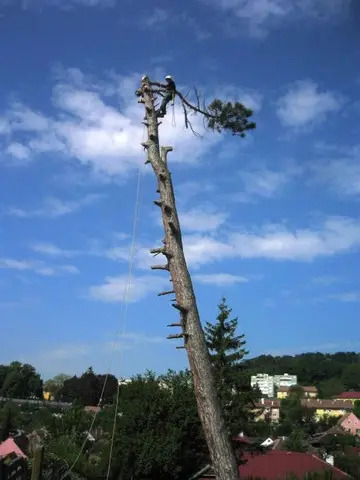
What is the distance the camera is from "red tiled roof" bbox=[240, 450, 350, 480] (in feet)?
114

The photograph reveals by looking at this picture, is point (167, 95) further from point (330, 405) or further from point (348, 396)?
point (348, 396)

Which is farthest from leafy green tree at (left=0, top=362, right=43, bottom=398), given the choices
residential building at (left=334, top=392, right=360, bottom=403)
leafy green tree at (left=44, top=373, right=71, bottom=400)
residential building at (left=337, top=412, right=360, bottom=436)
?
residential building at (left=334, top=392, right=360, bottom=403)

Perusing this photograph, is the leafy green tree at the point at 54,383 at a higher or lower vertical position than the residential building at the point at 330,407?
higher

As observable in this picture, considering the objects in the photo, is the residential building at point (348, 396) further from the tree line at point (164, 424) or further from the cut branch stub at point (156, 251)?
the cut branch stub at point (156, 251)

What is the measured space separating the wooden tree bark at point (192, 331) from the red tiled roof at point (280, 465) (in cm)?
2741

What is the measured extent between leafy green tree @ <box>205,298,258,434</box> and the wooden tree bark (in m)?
20.3

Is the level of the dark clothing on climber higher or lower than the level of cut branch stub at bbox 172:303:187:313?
higher

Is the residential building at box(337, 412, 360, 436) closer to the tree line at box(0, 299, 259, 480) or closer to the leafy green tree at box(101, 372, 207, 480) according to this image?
the tree line at box(0, 299, 259, 480)

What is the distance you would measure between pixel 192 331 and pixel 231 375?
76.6 ft

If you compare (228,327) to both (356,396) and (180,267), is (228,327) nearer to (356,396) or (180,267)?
(180,267)

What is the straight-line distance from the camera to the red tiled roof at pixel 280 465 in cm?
3481

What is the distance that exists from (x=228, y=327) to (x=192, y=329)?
991 inches

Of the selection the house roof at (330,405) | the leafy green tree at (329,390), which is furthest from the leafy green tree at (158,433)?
the leafy green tree at (329,390)

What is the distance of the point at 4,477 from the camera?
1008 centimetres
